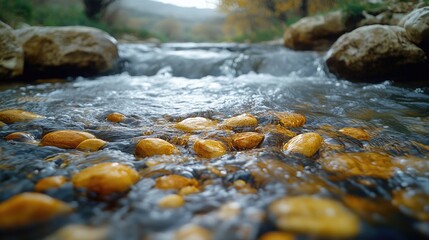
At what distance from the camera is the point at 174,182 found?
1.15 metres

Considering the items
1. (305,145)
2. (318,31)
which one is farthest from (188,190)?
(318,31)

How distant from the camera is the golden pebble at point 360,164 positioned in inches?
49.3

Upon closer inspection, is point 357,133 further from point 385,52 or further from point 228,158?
point 385,52

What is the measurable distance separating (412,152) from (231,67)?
4189 mm

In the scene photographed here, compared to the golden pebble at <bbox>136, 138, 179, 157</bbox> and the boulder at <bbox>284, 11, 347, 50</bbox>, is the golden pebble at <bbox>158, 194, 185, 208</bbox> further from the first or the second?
the boulder at <bbox>284, 11, 347, 50</bbox>

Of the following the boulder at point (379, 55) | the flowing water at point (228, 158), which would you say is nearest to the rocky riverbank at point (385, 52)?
the boulder at point (379, 55)

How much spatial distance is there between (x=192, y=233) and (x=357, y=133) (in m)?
1.51

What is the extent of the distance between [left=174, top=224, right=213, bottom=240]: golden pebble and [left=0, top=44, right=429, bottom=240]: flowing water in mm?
25

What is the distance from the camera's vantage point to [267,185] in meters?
1.14

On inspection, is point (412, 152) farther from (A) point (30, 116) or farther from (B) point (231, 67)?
(B) point (231, 67)

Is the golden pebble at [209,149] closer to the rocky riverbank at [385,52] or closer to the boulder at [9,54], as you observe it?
the rocky riverbank at [385,52]

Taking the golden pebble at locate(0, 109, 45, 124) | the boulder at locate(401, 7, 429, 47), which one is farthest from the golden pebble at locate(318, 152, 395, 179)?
the boulder at locate(401, 7, 429, 47)

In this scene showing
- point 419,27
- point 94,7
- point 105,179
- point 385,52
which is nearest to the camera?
point 105,179

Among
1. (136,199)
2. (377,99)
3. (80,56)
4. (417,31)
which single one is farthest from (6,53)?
(417,31)
